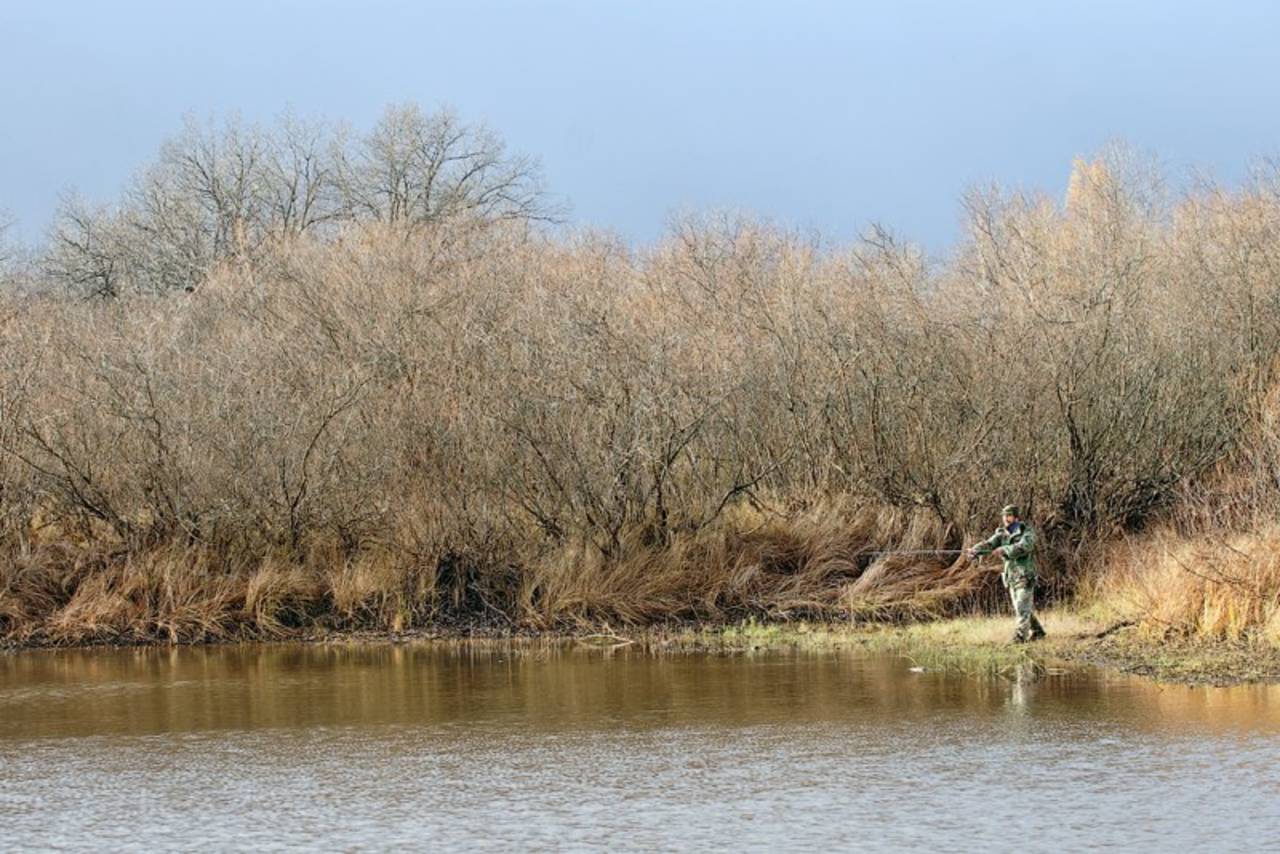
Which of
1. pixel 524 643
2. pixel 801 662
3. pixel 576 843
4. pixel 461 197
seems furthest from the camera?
pixel 461 197

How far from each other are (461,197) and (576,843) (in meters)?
58.6

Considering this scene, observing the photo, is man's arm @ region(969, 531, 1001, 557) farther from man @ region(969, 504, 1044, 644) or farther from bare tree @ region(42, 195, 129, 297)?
bare tree @ region(42, 195, 129, 297)

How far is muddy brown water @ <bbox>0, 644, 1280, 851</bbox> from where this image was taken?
11.2m

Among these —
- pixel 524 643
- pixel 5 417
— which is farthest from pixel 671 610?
pixel 5 417

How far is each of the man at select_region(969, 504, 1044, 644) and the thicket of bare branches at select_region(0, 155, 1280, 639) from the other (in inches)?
150

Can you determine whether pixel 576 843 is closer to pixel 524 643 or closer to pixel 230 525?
pixel 524 643

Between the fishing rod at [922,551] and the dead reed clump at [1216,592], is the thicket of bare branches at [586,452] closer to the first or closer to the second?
the fishing rod at [922,551]

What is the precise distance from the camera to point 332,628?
24.6 m

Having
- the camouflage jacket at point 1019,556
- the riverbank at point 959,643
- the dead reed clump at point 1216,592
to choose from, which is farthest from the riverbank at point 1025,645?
the camouflage jacket at point 1019,556

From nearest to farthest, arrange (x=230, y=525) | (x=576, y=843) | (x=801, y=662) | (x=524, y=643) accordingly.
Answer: (x=576, y=843), (x=801, y=662), (x=524, y=643), (x=230, y=525)

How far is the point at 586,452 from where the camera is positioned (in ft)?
85.3

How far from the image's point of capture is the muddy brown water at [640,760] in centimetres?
1117

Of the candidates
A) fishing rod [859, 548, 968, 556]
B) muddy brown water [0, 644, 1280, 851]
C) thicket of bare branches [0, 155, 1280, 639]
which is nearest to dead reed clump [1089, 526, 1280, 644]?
muddy brown water [0, 644, 1280, 851]

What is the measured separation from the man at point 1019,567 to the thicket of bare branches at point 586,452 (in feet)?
12.5
